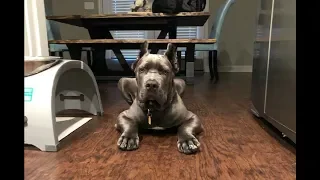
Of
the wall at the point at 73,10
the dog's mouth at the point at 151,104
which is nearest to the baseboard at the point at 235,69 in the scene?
the wall at the point at 73,10

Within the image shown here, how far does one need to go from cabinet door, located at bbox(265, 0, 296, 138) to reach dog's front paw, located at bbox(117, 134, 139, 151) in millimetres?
651

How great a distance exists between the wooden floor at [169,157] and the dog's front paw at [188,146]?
24 mm

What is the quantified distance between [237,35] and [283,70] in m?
4.28

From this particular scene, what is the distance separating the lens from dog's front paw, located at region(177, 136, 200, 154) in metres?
1.29

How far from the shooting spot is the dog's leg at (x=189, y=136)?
4.27 feet

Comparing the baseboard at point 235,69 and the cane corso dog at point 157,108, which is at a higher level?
the cane corso dog at point 157,108

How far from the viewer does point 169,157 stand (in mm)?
1260

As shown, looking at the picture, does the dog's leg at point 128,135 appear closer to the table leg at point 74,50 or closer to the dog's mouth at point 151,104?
the dog's mouth at point 151,104

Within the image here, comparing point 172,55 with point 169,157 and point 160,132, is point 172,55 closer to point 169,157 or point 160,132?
point 160,132

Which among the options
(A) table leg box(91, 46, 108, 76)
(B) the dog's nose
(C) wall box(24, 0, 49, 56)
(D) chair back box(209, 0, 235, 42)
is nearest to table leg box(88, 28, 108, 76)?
(A) table leg box(91, 46, 108, 76)

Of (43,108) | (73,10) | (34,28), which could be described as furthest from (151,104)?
(73,10)

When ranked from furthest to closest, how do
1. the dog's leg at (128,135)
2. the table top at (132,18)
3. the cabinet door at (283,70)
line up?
1. the table top at (132,18)
2. the dog's leg at (128,135)
3. the cabinet door at (283,70)

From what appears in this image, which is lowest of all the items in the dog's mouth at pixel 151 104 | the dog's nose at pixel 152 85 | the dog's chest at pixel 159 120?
the dog's chest at pixel 159 120

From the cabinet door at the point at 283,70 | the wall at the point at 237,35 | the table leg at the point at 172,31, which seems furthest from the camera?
the wall at the point at 237,35
